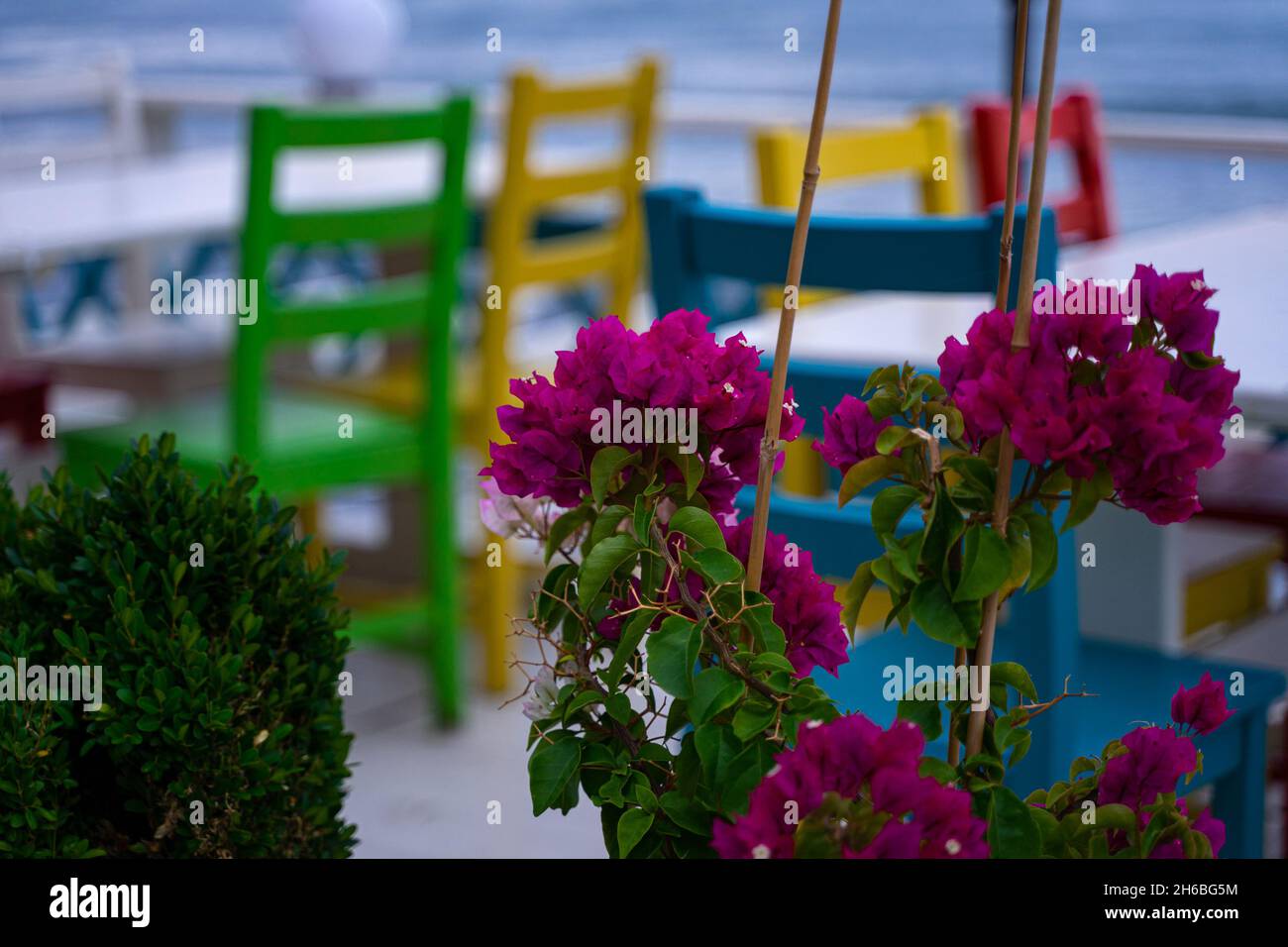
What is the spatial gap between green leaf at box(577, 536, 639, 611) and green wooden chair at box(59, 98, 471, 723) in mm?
1734

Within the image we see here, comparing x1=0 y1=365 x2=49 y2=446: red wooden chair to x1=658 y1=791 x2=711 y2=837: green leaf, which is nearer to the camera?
x1=658 y1=791 x2=711 y2=837: green leaf

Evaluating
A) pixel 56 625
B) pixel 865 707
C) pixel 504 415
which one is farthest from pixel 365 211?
pixel 504 415

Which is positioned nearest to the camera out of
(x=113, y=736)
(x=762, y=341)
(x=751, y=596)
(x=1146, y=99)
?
(x=751, y=596)

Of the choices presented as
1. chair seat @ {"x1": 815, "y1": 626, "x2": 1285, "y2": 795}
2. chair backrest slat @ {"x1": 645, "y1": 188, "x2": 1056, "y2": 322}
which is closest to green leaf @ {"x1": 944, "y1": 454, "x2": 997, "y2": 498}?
chair backrest slat @ {"x1": 645, "y1": 188, "x2": 1056, "y2": 322}

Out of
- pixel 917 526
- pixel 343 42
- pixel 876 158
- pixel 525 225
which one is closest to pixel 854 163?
pixel 876 158

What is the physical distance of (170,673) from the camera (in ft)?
2.75

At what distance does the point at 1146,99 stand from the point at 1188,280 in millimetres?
35384

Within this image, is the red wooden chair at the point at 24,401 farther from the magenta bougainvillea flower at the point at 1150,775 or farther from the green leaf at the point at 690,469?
the magenta bougainvillea flower at the point at 1150,775

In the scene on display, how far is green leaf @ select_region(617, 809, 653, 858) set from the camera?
26.7 inches

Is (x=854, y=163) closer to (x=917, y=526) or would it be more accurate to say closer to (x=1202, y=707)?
(x=917, y=526)

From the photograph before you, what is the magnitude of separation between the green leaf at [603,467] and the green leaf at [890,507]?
11 cm

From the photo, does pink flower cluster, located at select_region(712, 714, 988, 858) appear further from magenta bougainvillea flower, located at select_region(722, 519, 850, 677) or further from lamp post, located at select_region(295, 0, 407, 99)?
lamp post, located at select_region(295, 0, 407, 99)

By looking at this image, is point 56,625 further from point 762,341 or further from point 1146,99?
point 1146,99
